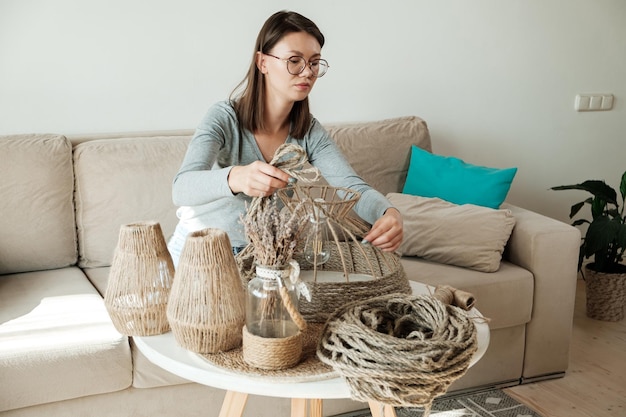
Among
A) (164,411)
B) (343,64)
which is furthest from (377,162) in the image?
(164,411)

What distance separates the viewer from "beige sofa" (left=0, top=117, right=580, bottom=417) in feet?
6.20

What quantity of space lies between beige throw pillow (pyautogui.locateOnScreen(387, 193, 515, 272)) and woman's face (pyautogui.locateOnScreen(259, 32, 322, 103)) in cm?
82

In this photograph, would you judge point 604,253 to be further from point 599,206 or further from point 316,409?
point 316,409

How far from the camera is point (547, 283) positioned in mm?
2318

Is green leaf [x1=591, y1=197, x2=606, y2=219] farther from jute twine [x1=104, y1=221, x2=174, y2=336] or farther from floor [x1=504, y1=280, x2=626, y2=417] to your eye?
jute twine [x1=104, y1=221, x2=174, y2=336]

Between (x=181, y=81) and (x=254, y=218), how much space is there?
1.46 metres

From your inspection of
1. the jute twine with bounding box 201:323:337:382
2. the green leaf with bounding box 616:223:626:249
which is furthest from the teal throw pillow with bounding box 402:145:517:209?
the jute twine with bounding box 201:323:337:382

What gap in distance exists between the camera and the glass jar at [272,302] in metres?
1.10

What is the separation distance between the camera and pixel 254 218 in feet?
4.09

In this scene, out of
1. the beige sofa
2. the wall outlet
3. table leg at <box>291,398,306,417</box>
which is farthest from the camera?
the wall outlet

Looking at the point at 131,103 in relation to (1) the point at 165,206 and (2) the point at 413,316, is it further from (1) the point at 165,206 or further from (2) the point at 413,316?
(2) the point at 413,316

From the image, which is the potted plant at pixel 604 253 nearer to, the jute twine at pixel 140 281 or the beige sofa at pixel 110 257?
the beige sofa at pixel 110 257

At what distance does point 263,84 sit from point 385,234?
0.58 m

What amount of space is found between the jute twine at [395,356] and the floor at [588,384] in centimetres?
125
